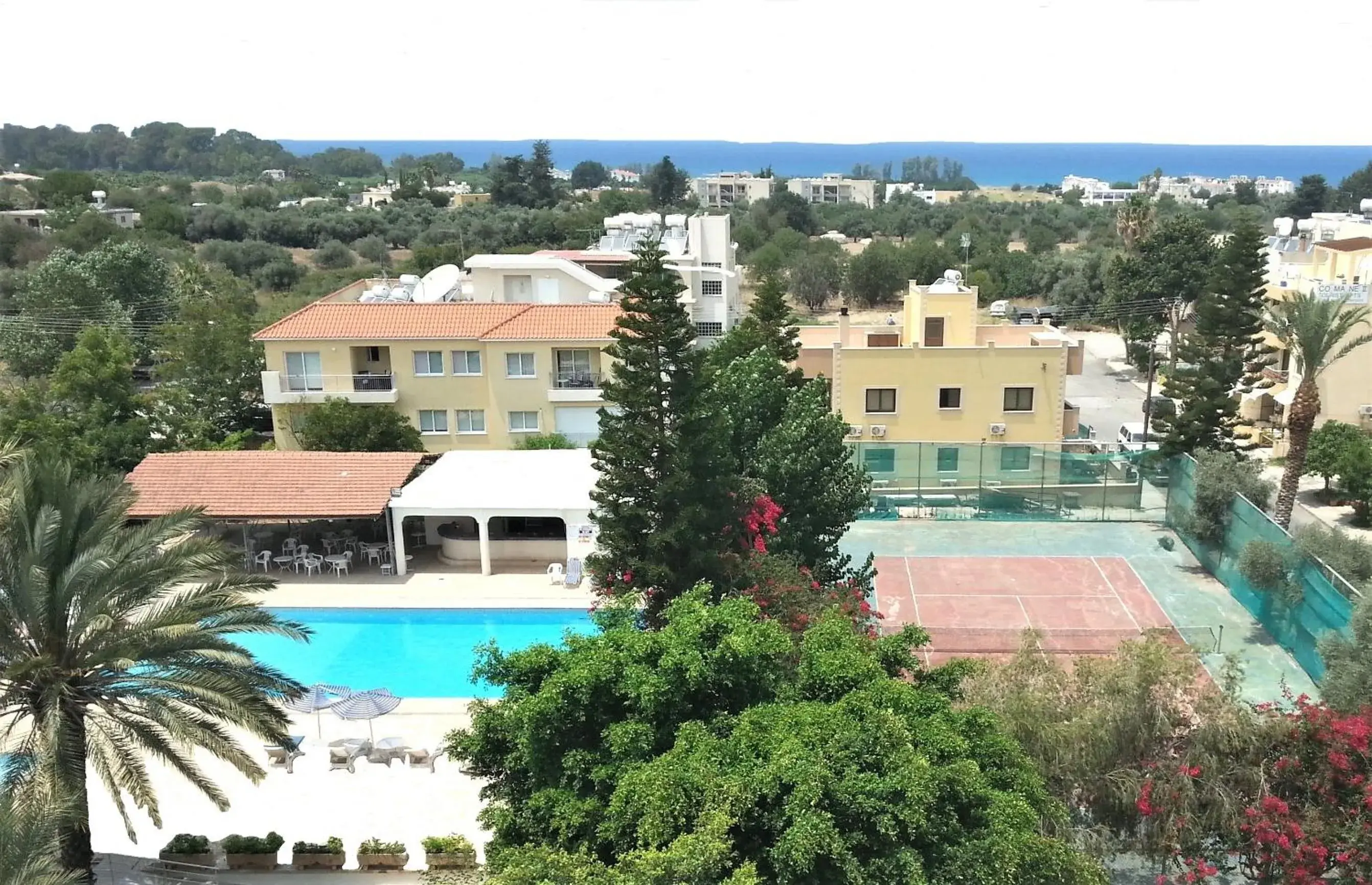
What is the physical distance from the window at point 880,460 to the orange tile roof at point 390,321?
1133 centimetres

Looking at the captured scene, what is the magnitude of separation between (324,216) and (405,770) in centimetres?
8250

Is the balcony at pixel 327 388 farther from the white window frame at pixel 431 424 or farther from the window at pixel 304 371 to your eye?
the white window frame at pixel 431 424

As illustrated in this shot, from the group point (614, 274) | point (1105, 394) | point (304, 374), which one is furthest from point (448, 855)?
point (1105, 394)

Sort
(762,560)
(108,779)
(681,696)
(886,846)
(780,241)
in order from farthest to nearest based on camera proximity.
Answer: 1. (780,241)
2. (762,560)
3. (108,779)
4. (681,696)
5. (886,846)

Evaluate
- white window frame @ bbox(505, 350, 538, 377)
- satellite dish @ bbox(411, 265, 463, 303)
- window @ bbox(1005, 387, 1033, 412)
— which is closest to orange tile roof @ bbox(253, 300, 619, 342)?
white window frame @ bbox(505, 350, 538, 377)

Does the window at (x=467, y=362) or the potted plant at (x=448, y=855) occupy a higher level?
the window at (x=467, y=362)

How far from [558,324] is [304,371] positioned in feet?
25.4

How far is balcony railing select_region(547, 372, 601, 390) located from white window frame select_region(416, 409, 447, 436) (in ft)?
11.5

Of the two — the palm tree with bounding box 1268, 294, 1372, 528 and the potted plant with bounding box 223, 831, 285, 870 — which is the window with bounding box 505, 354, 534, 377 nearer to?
the potted plant with bounding box 223, 831, 285, 870

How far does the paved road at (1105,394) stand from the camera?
4328 cm

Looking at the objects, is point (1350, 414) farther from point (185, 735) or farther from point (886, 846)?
point (185, 735)

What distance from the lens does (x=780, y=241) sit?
86.9m

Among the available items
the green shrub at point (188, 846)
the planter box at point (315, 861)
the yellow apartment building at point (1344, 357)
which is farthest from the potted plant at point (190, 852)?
the yellow apartment building at point (1344, 357)

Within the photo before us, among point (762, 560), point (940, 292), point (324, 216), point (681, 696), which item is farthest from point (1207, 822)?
point (324, 216)
